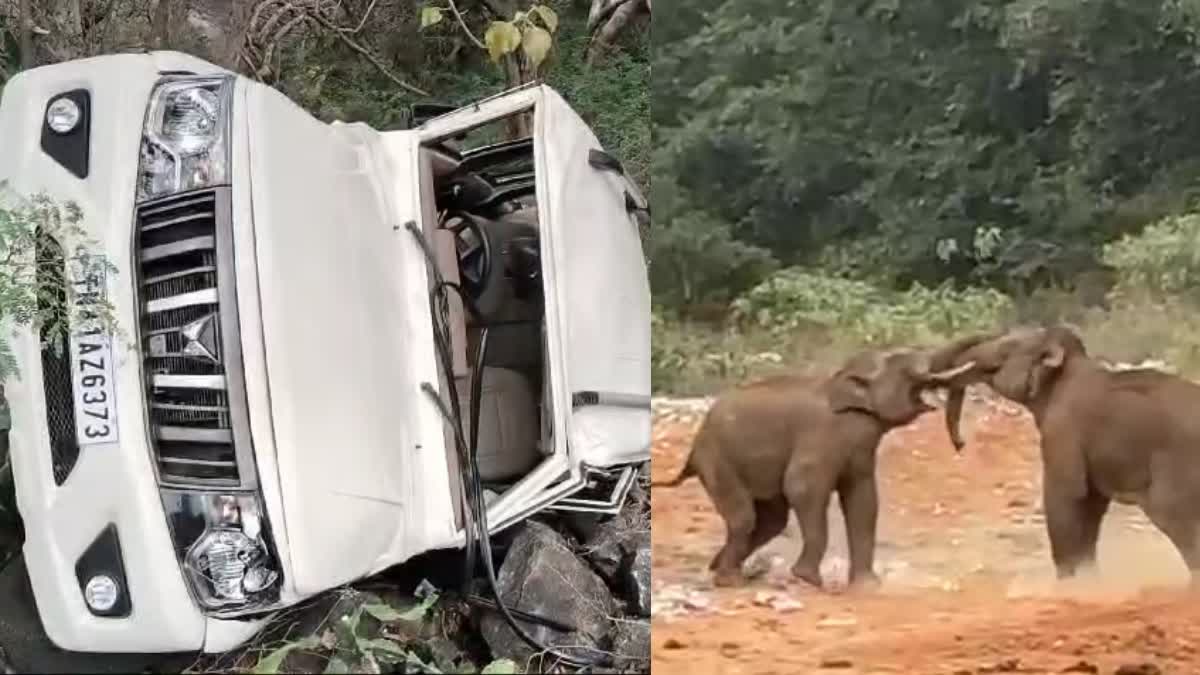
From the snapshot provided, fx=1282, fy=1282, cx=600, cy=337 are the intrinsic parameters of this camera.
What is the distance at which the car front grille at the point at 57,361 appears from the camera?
7.41 feet

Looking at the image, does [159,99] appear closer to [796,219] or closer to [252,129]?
[252,129]

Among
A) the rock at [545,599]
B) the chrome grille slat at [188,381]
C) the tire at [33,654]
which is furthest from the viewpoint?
the rock at [545,599]

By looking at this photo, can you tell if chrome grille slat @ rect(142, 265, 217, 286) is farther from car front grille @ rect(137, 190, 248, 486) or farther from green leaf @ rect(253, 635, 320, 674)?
green leaf @ rect(253, 635, 320, 674)

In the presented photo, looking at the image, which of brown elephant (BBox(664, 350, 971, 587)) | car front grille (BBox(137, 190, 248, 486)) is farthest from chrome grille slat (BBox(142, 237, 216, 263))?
brown elephant (BBox(664, 350, 971, 587))

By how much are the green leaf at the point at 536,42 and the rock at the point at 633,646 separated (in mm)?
1106

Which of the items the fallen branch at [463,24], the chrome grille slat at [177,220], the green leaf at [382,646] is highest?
the fallen branch at [463,24]

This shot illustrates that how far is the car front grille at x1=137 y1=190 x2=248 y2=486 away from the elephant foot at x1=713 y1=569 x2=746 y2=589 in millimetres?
900

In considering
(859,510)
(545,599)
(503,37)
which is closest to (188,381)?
(545,599)

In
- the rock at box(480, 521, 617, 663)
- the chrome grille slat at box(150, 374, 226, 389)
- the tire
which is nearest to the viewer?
the chrome grille slat at box(150, 374, 226, 389)

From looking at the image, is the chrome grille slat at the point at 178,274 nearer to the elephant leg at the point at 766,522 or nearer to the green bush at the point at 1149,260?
the elephant leg at the point at 766,522

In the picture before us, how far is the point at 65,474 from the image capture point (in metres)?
2.26

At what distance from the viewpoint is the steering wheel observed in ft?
8.29

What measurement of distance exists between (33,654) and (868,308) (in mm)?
1686

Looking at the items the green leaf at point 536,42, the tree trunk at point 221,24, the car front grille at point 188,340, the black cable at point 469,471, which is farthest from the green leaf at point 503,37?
the car front grille at point 188,340
